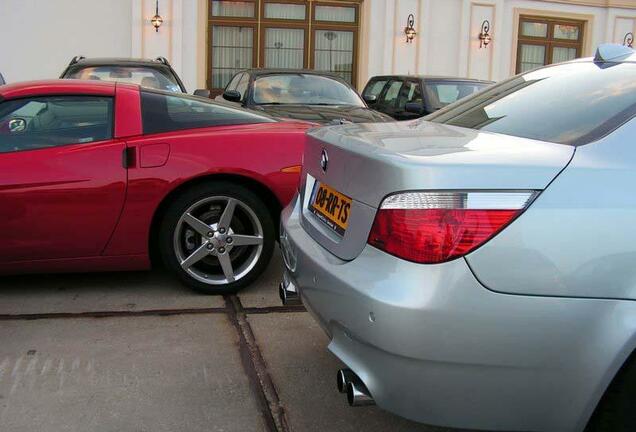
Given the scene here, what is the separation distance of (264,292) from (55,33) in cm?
1079

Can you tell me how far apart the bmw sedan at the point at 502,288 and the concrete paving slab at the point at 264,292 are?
2.03 meters

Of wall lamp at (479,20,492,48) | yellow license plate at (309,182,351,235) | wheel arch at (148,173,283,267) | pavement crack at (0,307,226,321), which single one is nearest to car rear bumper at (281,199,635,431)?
yellow license plate at (309,182,351,235)

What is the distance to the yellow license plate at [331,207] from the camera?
251 cm

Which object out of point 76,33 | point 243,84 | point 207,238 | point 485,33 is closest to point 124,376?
point 207,238

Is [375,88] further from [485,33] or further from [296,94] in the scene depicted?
[485,33]

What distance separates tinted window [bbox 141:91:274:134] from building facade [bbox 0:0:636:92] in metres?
9.58

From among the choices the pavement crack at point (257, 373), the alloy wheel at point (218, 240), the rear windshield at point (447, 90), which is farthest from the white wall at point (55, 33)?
the pavement crack at point (257, 373)

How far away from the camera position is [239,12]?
14406 millimetres

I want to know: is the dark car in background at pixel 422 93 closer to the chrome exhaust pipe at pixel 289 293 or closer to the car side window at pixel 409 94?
the car side window at pixel 409 94

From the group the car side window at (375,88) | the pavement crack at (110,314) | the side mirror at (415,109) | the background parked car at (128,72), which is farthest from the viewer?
→ the car side window at (375,88)

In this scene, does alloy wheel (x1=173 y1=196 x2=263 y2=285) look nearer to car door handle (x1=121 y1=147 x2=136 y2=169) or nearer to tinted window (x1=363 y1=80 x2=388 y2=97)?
car door handle (x1=121 y1=147 x2=136 y2=169)

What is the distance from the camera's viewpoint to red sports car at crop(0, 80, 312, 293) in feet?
13.0

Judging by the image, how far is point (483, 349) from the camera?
2023 mm

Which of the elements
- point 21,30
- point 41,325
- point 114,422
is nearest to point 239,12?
point 21,30
